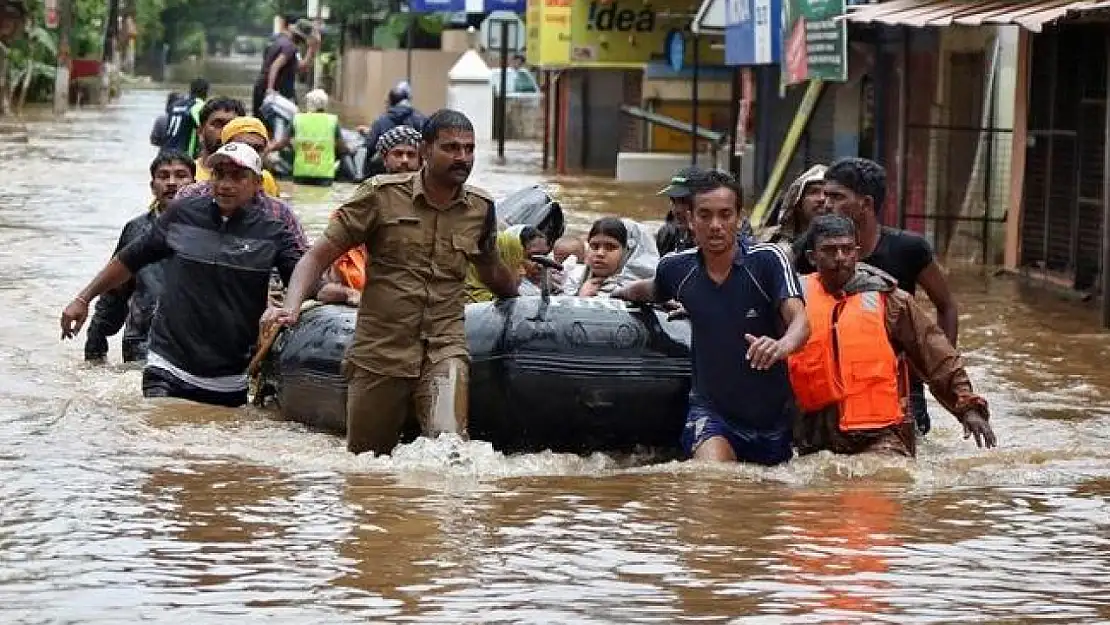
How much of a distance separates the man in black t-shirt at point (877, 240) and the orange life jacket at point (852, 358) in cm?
33

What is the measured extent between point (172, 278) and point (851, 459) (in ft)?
10.2

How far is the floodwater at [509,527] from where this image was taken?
676 cm

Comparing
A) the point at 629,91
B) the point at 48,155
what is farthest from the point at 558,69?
the point at 48,155

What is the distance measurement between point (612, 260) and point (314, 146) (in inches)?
706

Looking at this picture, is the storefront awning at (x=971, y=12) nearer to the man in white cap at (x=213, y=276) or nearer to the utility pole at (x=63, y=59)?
the man in white cap at (x=213, y=276)

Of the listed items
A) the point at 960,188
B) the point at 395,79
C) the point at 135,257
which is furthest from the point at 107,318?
the point at 395,79

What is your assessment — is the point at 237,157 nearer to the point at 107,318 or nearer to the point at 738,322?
the point at 738,322

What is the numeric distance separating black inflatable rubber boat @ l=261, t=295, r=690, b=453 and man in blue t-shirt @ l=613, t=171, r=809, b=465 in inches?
21.2

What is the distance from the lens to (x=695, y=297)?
8820mm

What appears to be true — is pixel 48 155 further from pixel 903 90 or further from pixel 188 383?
pixel 188 383

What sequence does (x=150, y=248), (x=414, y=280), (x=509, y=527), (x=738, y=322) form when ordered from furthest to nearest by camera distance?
(x=150, y=248) → (x=414, y=280) → (x=738, y=322) → (x=509, y=527)

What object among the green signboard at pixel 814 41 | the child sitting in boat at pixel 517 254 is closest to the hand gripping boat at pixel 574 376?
the child sitting in boat at pixel 517 254

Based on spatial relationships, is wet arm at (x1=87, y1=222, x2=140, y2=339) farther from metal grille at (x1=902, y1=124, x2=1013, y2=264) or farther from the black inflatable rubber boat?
metal grille at (x1=902, y1=124, x2=1013, y2=264)

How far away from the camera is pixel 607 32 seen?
34.0 meters
